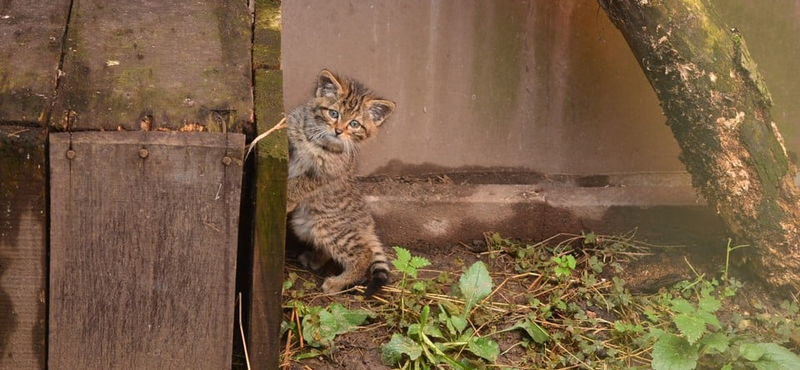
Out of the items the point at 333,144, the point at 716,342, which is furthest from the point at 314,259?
the point at 716,342

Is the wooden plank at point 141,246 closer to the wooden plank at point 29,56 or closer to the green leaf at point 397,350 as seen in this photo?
the wooden plank at point 29,56

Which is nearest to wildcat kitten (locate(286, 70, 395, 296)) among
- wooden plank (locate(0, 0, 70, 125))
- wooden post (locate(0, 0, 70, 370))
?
wooden plank (locate(0, 0, 70, 125))

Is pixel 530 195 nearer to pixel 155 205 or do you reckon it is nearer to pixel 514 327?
pixel 514 327

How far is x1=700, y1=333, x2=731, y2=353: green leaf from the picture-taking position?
427 centimetres

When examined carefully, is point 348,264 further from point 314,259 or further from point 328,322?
point 328,322

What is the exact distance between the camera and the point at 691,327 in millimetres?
4180

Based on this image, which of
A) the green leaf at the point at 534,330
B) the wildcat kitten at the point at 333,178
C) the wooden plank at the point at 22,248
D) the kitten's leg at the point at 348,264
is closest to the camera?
the wooden plank at the point at 22,248

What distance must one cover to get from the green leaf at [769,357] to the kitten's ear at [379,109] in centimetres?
Answer: 243

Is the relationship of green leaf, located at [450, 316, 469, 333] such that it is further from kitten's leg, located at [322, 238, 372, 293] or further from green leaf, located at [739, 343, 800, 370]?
green leaf, located at [739, 343, 800, 370]

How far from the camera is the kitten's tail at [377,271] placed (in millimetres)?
4902

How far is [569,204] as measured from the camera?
224 inches

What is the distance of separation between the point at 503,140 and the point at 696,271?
1.48m

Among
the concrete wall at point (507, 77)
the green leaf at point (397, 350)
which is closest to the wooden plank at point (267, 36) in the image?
the concrete wall at point (507, 77)

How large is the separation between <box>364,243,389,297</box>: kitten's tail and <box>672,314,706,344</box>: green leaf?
1595mm
